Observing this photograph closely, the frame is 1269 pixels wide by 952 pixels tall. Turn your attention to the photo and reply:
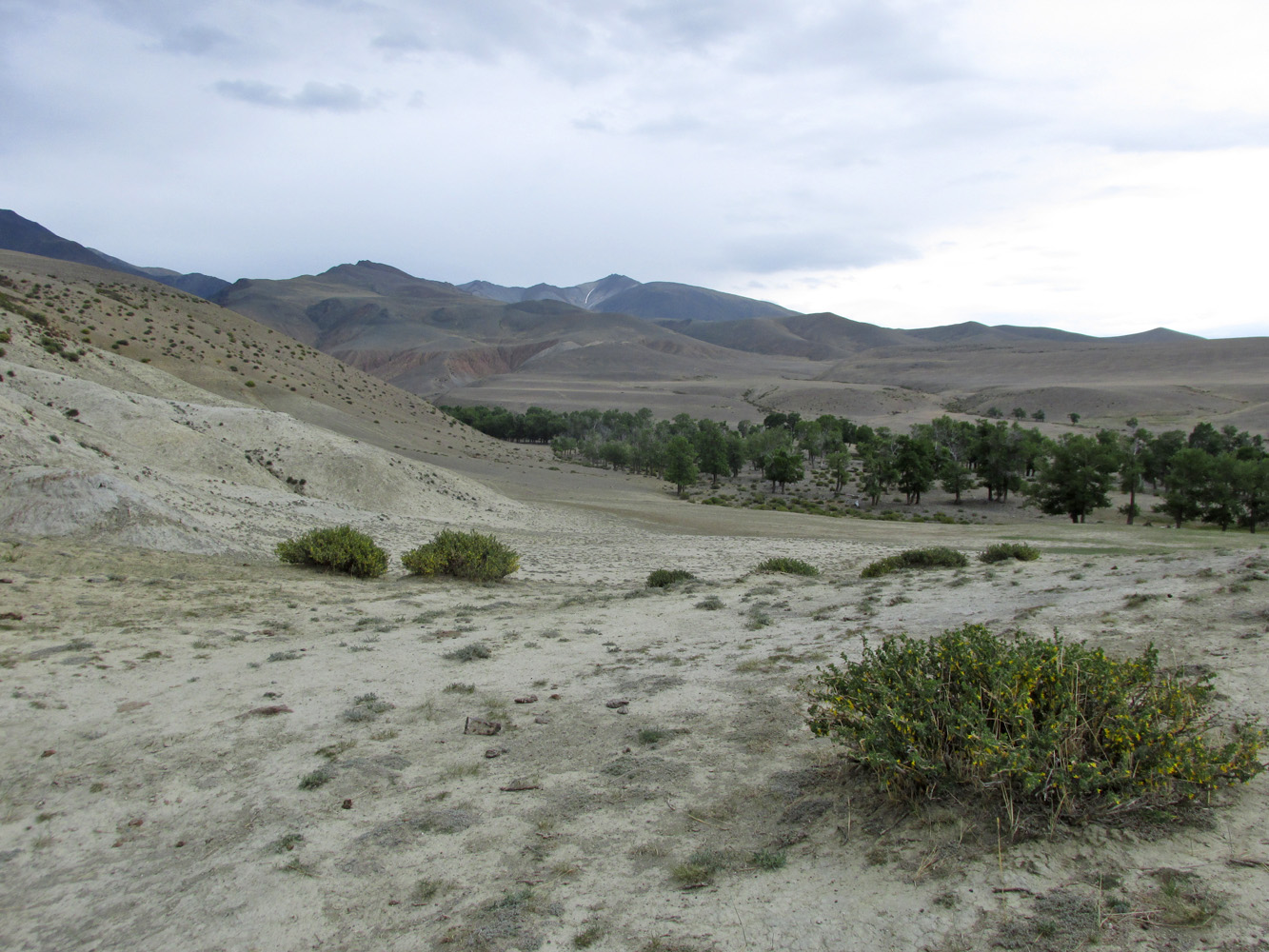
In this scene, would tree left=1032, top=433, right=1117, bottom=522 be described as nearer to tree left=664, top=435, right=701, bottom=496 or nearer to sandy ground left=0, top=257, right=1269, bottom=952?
tree left=664, top=435, right=701, bottom=496

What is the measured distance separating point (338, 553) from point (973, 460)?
6453 centimetres

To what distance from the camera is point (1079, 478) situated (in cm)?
4769

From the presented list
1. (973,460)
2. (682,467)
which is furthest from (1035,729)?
(973,460)

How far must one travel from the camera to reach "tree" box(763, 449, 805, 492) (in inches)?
2643

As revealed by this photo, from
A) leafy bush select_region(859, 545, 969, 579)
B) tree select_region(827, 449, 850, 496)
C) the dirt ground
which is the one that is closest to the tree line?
tree select_region(827, 449, 850, 496)

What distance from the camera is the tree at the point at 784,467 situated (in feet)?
220

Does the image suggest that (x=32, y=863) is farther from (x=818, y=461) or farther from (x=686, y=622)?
(x=818, y=461)

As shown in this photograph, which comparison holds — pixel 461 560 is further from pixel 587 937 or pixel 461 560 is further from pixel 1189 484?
pixel 1189 484

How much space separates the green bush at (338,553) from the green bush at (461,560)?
68cm

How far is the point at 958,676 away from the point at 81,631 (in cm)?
947

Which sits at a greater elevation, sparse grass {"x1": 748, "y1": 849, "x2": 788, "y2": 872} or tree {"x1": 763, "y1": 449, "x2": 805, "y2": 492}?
sparse grass {"x1": 748, "y1": 849, "x2": 788, "y2": 872}

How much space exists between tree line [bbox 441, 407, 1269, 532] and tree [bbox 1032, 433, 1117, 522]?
0.07m

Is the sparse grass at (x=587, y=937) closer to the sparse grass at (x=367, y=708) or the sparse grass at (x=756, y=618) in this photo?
the sparse grass at (x=367, y=708)

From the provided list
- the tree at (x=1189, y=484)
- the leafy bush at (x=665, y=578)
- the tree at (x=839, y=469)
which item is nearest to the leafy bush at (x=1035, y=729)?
the leafy bush at (x=665, y=578)
